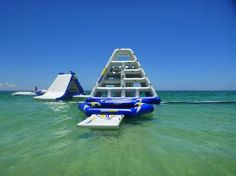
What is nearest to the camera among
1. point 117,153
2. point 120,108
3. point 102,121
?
point 117,153

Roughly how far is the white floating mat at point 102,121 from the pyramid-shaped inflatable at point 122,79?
443 centimetres

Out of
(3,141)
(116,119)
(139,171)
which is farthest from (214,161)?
(3,141)

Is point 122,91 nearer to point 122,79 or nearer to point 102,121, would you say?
point 122,79

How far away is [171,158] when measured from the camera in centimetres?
542

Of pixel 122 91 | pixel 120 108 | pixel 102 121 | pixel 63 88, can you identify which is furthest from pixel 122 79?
pixel 63 88

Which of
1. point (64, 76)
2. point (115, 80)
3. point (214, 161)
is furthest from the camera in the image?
point (64, 76)

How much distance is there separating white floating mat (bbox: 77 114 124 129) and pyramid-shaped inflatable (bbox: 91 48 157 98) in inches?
174

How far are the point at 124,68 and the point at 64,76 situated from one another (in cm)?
2174

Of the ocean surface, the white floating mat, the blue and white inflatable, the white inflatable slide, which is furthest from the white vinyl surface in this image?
the ocean surface

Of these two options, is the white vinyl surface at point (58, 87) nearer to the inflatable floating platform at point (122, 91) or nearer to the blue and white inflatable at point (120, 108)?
the inflatable floating platform at point (122, 91)

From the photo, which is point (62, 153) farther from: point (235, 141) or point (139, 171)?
point (235, 141)

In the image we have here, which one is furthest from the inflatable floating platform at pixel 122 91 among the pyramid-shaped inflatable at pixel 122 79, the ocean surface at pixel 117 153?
the ocean surface at pixel 117 153

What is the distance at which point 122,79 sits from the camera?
15516 millimetres

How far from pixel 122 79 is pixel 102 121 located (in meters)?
6.77
